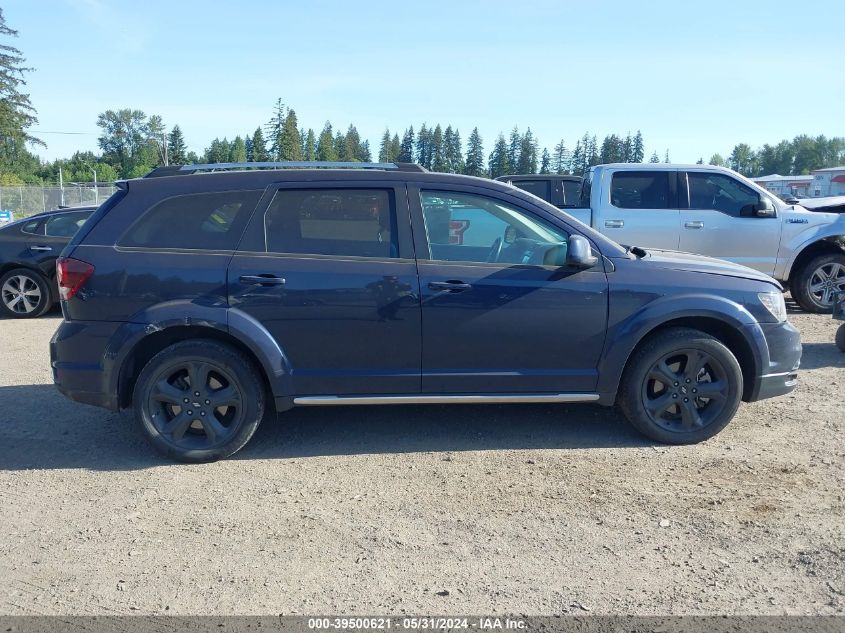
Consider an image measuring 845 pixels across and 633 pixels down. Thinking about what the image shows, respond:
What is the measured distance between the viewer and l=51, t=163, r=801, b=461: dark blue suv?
4496 mm

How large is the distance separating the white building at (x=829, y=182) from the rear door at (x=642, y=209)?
2084 inches

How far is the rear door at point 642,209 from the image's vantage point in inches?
370

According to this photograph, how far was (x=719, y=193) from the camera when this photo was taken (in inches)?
372

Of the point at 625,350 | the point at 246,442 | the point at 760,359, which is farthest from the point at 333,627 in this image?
the point at 760,359

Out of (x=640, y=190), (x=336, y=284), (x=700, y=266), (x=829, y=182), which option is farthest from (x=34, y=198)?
(x=829, y=182)

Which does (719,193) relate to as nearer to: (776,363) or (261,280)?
(776,363)

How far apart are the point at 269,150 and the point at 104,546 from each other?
79778 millimetres

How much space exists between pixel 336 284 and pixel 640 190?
20.8 feet

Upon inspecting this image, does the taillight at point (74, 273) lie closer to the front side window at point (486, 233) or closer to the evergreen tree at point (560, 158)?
the front side window at point (486, 233)

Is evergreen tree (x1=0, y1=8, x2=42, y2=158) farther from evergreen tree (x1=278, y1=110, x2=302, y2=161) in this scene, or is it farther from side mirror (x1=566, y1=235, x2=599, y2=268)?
side mirror (x1=566, y1=235, x2=599, y2=268)

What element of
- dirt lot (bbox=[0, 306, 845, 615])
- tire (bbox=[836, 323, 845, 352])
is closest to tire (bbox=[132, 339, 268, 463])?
dirt lot (bbox=[0, 306, 845, 615])

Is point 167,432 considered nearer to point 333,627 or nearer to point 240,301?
point 240,301

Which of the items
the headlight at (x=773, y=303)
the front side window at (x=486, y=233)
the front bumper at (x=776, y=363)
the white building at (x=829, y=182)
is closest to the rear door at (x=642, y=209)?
the headlight at (x=773, y=303)

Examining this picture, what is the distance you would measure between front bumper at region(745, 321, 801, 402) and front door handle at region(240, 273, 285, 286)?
129 inches
